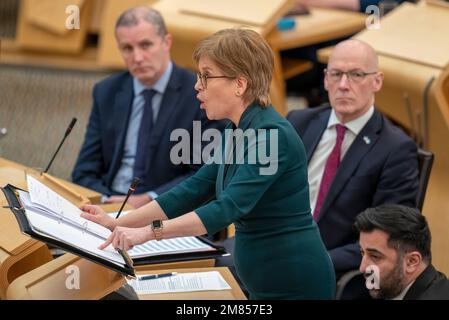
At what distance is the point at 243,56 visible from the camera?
2.09m

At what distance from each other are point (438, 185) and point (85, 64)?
3.74 metres

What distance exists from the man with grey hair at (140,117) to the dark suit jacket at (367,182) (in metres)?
0.61

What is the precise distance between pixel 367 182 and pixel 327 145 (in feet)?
0.81

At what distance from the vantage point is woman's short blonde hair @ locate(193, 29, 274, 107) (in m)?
2.09

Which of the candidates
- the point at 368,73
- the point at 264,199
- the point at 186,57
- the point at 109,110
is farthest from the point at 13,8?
the point at 264,199

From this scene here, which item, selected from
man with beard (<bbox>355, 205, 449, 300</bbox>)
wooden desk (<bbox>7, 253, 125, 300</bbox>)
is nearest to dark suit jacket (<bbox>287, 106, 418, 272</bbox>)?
man with beard (<bbox>355, 205, 449, 300</bbox>)

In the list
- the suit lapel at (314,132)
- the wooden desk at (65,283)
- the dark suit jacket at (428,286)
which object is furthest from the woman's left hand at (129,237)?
the suit lapel at (314,132)

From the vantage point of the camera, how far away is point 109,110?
363 cm

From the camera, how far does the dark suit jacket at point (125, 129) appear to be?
348 centimetres

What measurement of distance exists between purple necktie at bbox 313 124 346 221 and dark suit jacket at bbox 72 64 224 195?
52 cm

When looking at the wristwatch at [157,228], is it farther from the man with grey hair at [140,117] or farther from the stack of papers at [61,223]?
the man with grey hair at [140,117]

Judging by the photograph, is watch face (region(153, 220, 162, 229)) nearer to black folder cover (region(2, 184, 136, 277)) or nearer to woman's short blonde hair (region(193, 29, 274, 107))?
black folder cover (region(2, 184, 136, 277))

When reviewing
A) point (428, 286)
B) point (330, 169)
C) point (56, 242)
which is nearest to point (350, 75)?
point (330, 169)
